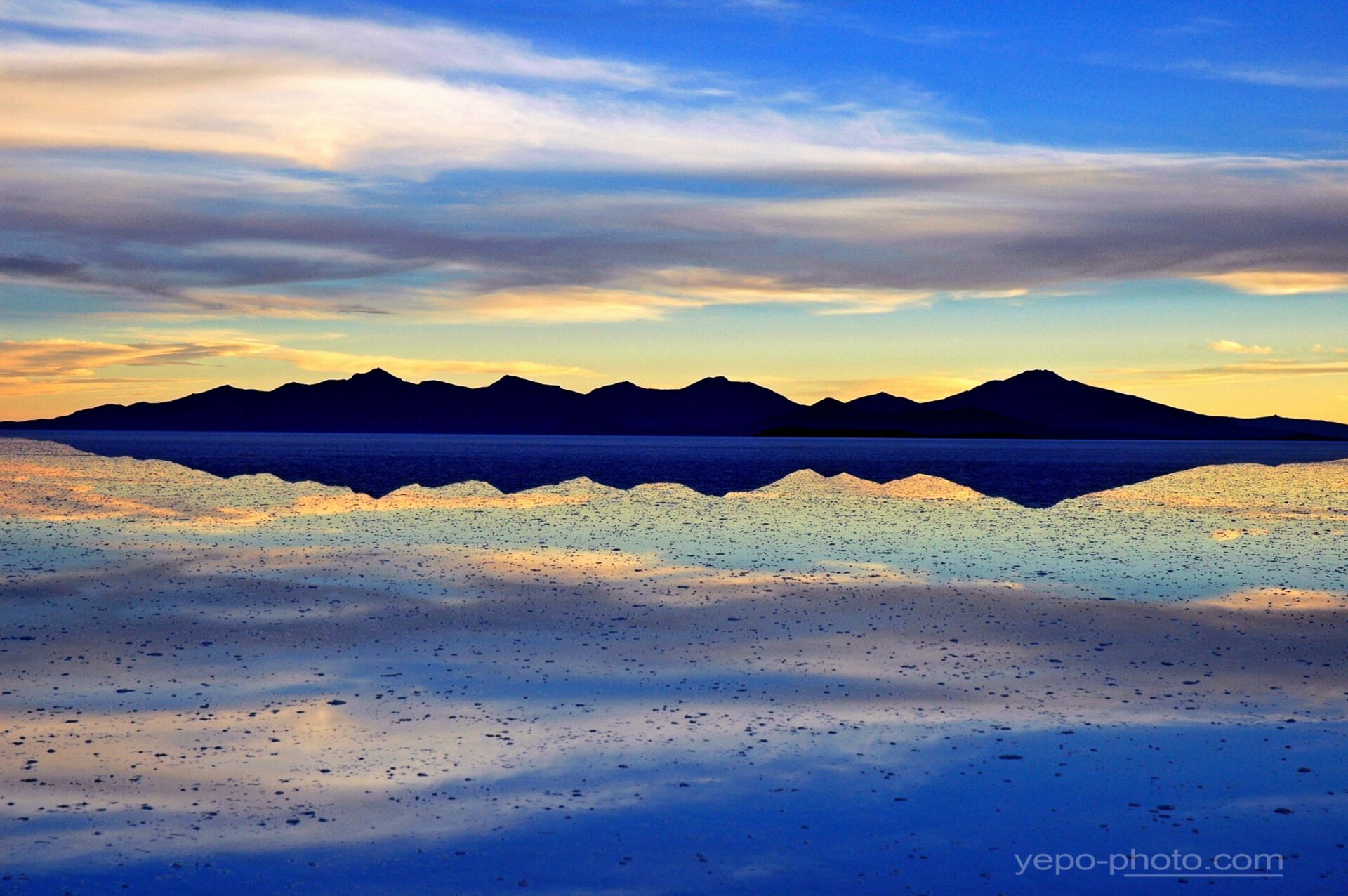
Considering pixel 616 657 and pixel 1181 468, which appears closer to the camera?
pixel 616 657

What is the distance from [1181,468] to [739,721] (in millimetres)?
80572

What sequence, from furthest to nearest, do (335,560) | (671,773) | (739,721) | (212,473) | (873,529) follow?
(212,473) → (873,529) → (335,560) → (739,721) → (671,773)

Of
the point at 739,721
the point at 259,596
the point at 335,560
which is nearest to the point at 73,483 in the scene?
the point at 335,560

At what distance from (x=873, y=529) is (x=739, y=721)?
19.7m

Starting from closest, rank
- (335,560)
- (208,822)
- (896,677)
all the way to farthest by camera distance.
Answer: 1. (208,822)
2. (896,677)
3. (335,560)

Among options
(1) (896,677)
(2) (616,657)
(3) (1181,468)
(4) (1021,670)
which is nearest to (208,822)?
(2) (616,657)

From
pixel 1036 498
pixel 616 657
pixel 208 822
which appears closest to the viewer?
pixel 208 822

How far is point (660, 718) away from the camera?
10.6 m

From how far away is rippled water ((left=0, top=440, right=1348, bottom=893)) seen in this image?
7.54 metres

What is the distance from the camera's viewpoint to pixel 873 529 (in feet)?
97.3

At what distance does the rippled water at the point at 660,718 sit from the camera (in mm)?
7535

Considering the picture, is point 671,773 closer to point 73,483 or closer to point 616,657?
point 616,657

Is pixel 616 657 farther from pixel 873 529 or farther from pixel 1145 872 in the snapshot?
pixel 873 529

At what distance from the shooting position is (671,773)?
29.7 feet
